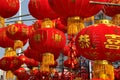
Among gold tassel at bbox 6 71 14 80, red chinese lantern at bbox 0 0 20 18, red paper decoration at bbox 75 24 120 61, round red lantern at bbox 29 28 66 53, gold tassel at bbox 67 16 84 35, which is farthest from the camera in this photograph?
gold tassel at bbox 6 71 14 80

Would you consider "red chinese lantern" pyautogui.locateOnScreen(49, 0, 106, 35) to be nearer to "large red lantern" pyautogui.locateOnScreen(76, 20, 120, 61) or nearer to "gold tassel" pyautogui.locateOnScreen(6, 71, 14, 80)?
"large red lantern" pyautogui.locateOnScreen(76, 20, 120, 61)

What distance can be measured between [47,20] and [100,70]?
1435 millimetres

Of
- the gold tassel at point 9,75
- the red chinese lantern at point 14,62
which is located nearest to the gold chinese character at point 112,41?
the gold tassel at point 9,75

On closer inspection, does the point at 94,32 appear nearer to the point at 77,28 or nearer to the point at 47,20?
the point at 77,28

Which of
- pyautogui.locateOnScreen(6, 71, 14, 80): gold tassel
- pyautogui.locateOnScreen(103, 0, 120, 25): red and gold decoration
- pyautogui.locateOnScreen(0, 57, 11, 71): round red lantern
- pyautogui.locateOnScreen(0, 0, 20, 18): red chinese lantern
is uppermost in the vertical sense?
pyautogui.locateOnScreen(0, 0, 20, 18): red chinese lantern

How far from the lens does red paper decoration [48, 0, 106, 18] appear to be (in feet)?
12.5

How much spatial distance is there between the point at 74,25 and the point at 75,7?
12.0 inches

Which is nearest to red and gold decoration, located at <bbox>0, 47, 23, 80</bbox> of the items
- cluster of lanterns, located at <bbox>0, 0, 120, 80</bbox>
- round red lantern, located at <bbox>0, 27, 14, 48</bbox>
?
cluster of lanterns, located at <bbox>0, 0, 120, 80</bbox>

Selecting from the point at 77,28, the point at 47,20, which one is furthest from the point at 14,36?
the point at 77,28

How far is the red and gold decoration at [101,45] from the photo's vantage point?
143 inches

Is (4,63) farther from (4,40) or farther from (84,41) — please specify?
(84,41)

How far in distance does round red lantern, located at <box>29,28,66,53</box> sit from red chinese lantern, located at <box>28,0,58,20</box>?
7.5 inches

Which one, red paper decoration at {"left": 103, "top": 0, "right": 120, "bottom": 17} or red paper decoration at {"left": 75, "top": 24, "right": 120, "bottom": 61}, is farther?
red paper decoration at {"left": 103, "top": 0, "right": 120, "bottom": 17}

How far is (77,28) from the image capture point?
4051 millimetres
